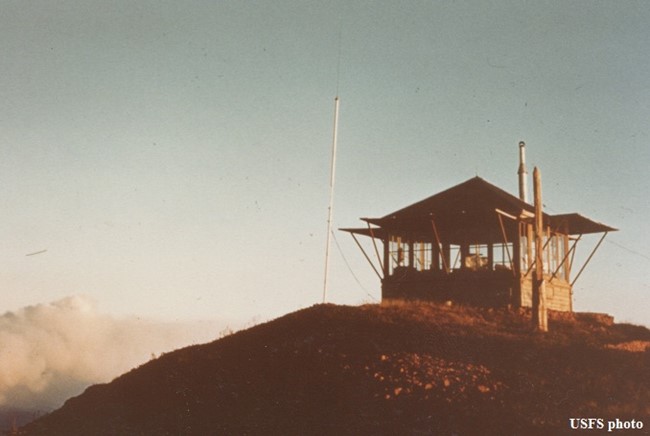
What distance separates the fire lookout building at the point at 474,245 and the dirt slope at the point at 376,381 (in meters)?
3.50

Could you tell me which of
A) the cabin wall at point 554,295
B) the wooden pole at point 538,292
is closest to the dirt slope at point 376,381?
the wooden pole at point 538,292

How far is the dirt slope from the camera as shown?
20422 mm

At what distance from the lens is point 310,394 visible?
74.3 ft

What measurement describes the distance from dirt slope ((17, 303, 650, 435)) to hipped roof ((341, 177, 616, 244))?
5.95 meters

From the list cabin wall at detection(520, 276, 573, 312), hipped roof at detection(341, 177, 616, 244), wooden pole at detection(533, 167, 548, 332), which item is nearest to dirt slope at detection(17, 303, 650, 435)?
wooden pole at detection(533, 167, 548, 332)

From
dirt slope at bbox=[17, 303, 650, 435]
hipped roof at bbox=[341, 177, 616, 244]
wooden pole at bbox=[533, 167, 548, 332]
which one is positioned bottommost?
dirt slope at bbox=[17, 303, 650, 435]

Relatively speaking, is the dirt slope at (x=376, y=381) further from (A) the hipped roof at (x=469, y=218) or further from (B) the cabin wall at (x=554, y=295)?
(A) the hipped roof at (x=469, y=218)

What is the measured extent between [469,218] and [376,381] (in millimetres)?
15254

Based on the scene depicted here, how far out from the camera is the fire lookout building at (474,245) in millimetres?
33938

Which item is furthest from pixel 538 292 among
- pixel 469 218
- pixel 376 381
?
pixel 376 381

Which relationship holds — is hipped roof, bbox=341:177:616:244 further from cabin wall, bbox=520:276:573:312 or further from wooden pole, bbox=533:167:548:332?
wooden pole, bbox=533:167:548:332

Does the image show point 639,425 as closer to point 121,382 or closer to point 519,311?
point 519,311

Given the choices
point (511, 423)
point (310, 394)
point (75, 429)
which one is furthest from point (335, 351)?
point (75, 429)

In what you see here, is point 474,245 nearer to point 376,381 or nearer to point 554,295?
point 554,295
